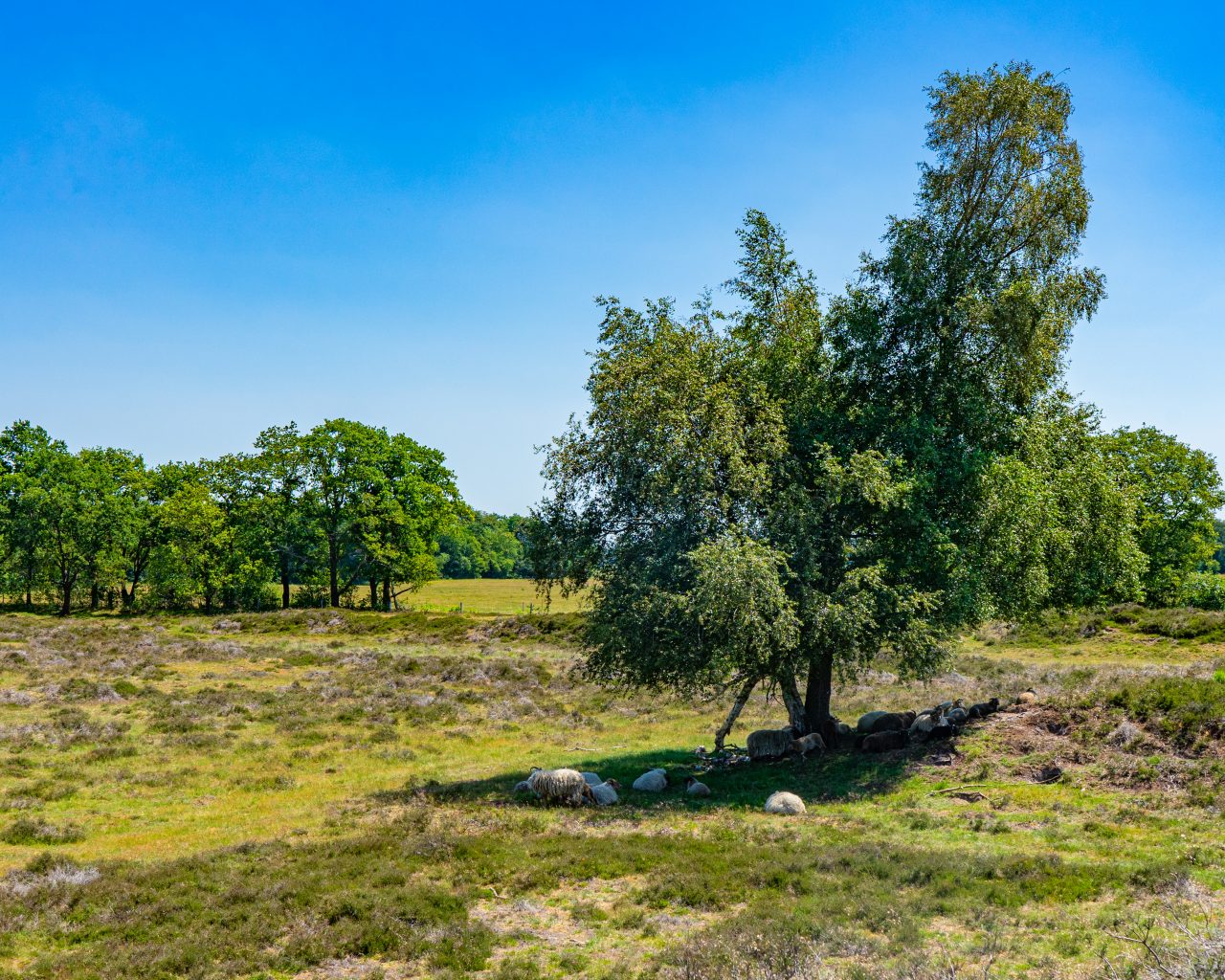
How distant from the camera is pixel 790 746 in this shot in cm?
2542

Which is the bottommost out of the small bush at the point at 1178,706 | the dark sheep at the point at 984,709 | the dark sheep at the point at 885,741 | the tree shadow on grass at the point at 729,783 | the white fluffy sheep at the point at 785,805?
the tree shadow on grass at the point at 729,783

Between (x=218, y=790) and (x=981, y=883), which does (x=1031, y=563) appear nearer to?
(x=981, y=883)

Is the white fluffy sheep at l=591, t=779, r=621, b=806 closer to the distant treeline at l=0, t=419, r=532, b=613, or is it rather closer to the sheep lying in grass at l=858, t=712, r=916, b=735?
the sheep lying in grass at l=858, t=712, r=916, b=735

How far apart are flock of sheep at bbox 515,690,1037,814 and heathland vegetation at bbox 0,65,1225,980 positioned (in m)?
0.15

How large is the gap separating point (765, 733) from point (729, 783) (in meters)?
3.39

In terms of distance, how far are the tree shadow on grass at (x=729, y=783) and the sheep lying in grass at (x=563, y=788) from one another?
413 mm

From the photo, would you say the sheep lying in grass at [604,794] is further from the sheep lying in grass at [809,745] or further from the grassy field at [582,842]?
the sheep lying in grass at [809,745]

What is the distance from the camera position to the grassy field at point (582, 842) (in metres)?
11.5

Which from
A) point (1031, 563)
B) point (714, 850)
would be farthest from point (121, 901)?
point (1031, 563)

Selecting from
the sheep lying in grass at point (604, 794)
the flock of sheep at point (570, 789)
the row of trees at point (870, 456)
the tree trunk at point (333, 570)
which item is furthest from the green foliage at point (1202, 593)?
the tree trunk at point (333, 570)

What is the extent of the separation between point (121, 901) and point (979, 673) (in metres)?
37.0

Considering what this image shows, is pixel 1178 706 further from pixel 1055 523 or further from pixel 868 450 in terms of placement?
pixel 868 450

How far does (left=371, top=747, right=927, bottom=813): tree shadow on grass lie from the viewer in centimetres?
2080

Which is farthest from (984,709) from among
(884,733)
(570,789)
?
(570,789)
